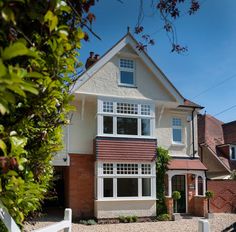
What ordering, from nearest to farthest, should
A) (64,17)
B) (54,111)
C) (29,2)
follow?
(29,2)
(64,17)
(54,111)

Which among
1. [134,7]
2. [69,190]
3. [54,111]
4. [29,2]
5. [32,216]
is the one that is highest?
[134,7]

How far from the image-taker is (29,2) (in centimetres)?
185

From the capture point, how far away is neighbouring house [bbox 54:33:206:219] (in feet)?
52.9

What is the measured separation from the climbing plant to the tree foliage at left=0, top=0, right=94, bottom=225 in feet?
48.8

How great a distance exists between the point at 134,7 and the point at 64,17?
181 centimetres

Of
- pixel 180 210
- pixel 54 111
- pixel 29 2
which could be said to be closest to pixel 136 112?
pixel 180 210

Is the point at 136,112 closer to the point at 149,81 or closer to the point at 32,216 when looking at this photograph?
the point at 149,81

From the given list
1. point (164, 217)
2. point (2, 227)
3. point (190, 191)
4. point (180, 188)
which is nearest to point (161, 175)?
point (180, 188)

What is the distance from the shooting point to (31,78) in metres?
2.24

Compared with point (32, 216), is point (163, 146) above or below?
above

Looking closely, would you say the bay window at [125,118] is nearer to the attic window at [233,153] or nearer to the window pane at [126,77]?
the window pane at [126,77]

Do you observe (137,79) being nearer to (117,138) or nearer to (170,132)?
(117,138)

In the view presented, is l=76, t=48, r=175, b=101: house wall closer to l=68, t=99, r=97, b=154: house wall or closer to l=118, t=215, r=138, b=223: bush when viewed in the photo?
l=68, t=99, r=97, b=154: house wall

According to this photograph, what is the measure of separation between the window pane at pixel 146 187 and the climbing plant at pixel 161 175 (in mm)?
650
